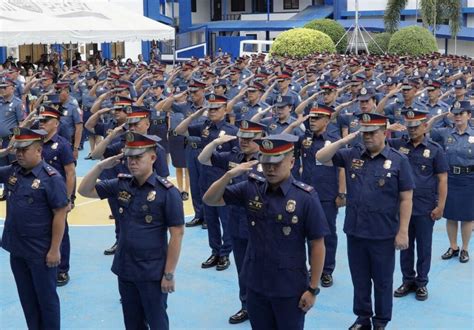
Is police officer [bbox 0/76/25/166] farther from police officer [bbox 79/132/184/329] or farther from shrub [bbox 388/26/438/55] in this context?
shrub [bbox 388/26/438/55]

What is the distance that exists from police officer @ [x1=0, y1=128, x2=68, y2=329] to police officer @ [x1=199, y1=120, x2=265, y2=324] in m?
1.30

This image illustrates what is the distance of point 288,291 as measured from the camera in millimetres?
4523

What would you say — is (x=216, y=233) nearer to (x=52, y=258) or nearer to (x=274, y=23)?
(x=52, y=258)

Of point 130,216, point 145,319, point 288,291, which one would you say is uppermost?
point 130,216

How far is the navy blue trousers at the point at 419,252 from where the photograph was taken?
6949 millimetres

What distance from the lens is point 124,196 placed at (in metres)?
4.97

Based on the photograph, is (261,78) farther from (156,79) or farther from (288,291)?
(288,291)

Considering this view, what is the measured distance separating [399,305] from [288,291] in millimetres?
2716

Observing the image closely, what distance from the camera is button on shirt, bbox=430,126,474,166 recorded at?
25.4 ft

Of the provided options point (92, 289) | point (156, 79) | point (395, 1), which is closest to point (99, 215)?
point (92, 289)

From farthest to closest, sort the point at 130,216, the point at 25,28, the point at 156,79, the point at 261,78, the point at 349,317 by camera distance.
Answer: the point at 25,28 → the point at 156,79 → the point at 261,78 → the point at 349,317 → the point at 130,216

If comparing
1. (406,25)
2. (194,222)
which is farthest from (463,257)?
(406,25)

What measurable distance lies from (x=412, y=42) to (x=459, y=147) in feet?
71.1

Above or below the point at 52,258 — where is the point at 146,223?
above
